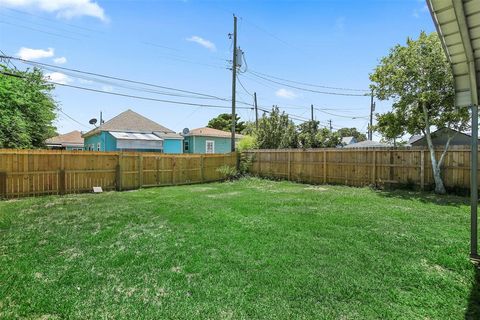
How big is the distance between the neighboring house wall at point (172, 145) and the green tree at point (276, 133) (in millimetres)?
7810

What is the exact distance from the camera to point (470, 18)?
118 inches

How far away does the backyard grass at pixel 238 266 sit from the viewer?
9.48 ft

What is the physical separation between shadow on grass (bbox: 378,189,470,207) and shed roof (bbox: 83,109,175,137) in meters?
17.6

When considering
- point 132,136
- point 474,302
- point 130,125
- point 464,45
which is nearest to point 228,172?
point 132,136

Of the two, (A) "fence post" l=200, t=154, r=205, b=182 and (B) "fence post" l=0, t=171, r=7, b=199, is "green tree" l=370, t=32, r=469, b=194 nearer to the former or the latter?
(A) "fence post" l=200, t=154, r=205, b=182

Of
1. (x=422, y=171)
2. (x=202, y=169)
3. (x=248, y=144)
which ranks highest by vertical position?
(x=248, y=144)

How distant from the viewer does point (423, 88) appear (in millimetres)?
9914

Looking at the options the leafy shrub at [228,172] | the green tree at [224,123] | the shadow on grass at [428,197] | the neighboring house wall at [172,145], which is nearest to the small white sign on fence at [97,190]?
the leafy shrub at [228,172]

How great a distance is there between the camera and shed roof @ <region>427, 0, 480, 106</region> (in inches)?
113

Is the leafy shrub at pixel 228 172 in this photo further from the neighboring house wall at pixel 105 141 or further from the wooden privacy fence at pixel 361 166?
the neighboring house wall at pixel 105 141

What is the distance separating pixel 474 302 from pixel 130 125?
2211 centimetres

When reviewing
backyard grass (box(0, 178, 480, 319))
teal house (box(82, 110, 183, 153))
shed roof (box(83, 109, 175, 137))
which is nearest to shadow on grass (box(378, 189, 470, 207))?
backyard grass (box(0, 178, 480, 319))

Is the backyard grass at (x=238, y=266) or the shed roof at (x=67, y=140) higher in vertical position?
the shed roof at (x=67, y=140)

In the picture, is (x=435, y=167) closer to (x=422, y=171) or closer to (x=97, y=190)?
(x=422, y=171)
